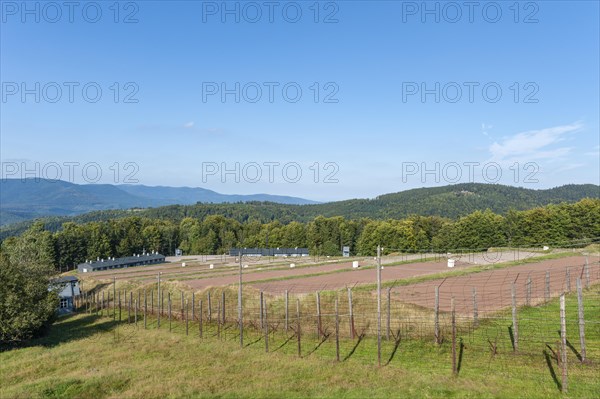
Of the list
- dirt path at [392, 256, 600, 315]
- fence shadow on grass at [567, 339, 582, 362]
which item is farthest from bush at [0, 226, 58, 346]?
fence shadow on grass at [567, 339, 582, 362]

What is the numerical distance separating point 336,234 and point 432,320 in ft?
317

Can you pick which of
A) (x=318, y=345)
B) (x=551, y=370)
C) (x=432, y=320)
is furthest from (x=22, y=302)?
(x=551, y=370)

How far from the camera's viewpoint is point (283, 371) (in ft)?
58.6

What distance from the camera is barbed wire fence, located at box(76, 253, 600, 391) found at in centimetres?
1758

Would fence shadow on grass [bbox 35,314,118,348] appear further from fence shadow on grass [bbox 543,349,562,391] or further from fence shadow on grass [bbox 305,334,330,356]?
fence shadow on grass [bbox 543,349,562,391]

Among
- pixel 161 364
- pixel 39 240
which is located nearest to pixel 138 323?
pixel 161 364

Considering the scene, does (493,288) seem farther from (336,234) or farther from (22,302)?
(336,234)

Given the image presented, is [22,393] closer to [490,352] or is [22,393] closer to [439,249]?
[490,352]

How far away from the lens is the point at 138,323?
3419 cm

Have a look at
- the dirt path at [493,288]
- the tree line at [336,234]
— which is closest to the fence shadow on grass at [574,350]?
the dirt path at [493,288]

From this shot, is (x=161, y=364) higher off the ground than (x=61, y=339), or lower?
higher

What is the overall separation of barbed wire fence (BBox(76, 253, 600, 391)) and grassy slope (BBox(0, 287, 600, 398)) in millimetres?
336

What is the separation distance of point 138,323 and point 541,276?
3961 cm

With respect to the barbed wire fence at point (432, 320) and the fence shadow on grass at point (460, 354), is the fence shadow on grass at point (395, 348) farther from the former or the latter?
the fence shadow on grass at point (460, 354)
